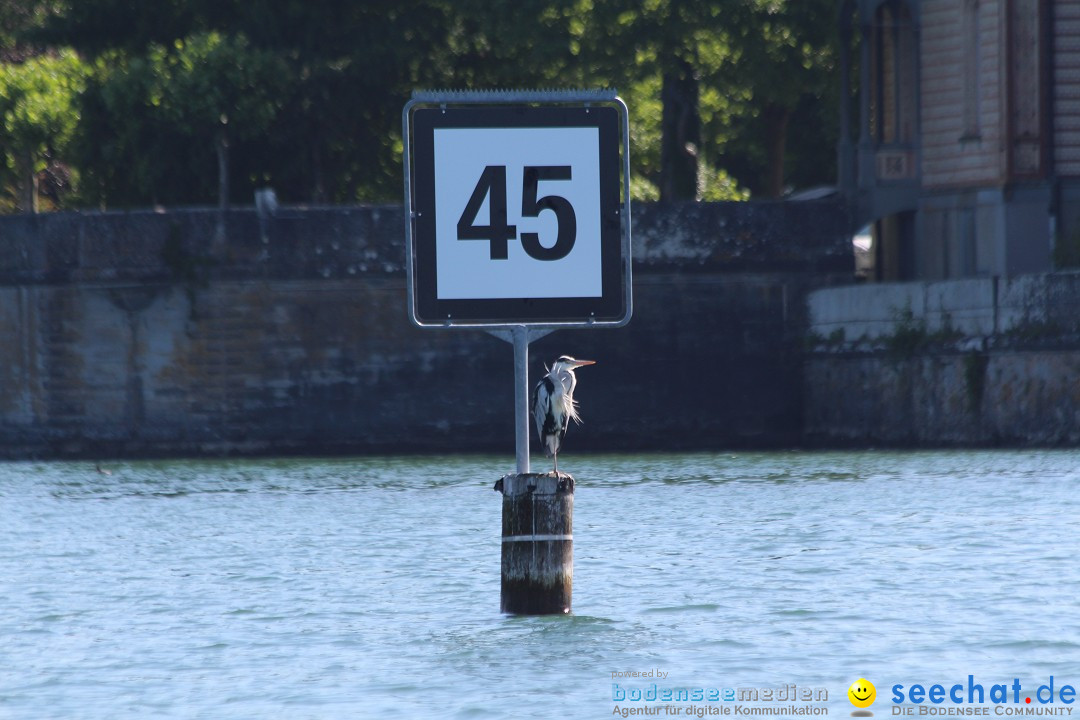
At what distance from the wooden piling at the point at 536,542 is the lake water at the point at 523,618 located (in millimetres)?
383

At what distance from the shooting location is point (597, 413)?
35.1m

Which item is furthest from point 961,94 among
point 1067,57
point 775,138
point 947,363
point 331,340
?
point 331,340

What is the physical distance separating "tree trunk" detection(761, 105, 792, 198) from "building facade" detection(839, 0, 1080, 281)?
4889 mm

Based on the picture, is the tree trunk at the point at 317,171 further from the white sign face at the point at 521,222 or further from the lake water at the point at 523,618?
the white sign face at the point at 521,222

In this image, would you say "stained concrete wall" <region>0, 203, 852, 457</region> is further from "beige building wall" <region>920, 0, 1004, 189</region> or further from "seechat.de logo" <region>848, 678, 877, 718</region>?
"seechat.de logo" <region>848, 678, 877, 718</region>

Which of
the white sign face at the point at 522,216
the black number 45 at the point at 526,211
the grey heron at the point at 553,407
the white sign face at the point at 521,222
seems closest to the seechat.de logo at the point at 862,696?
the grey heron at the point at 553,407

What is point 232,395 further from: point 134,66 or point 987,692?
point 987,692

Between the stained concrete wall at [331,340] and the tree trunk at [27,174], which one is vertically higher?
the tree trunk at [27,174]

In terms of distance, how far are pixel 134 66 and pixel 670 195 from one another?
1034cm

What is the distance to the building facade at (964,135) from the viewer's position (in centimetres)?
3225

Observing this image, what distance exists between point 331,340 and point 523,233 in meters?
22.3

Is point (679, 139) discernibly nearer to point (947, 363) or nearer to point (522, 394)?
point (947, 363)

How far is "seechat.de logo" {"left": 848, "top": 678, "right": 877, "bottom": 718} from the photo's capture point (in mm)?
11258

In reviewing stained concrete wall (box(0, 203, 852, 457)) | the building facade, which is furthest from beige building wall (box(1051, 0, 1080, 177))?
stained concrete wall (box(0, 203, 852, 457))
